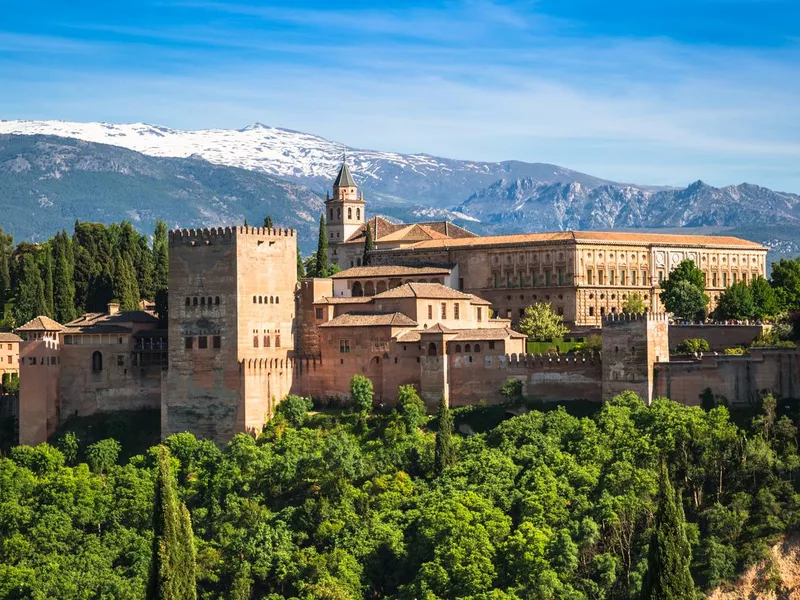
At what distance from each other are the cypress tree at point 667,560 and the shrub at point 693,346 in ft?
82.2

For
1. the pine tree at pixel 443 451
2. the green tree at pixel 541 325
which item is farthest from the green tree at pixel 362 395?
the green tree at pixel 541 325

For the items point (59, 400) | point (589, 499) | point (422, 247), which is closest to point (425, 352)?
point (589, 499)

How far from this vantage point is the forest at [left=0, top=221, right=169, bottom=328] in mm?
92562

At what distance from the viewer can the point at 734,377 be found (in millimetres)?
Answer: 68438

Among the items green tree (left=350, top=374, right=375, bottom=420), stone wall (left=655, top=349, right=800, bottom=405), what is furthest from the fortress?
green tree (left=350, top=374, right=375, bottom=420)

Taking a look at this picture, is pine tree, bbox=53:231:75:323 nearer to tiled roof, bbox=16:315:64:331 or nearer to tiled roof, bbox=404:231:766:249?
tiled roof, bbox=16:315:64:331

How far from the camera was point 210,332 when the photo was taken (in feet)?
247

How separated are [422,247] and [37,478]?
3488cm

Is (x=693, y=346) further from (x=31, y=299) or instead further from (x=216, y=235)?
(x=31, y=299)

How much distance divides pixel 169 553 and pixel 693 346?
31.6 metres

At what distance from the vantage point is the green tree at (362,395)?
74.8 meters

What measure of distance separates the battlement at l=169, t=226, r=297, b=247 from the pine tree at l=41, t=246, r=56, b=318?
17085mm

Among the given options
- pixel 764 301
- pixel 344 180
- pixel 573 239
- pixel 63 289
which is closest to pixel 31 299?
pixel 63 289

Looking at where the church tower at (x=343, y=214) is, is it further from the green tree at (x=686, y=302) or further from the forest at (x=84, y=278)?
the green tree at (x=686, y=302)
